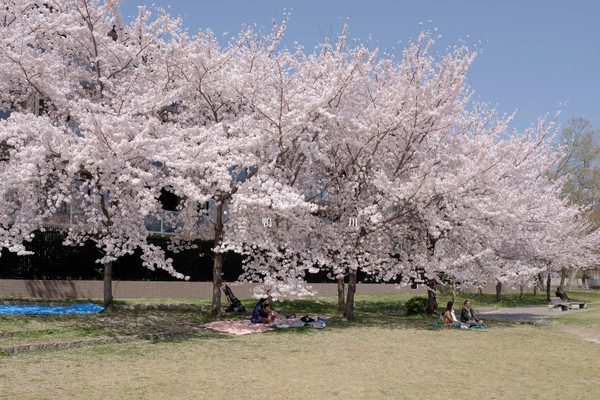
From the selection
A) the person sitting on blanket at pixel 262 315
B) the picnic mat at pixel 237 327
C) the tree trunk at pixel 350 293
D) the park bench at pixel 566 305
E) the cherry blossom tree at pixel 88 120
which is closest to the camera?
the cherry blossom tree at pixel 88 120

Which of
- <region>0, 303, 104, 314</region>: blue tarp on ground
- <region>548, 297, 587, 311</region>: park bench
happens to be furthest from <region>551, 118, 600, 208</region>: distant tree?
<region>0, 303, 104, 314</region>: blue tarp on ground

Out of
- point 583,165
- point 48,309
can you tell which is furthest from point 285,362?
point 583,165

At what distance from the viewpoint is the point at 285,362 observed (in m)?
12.0

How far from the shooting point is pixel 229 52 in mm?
18734

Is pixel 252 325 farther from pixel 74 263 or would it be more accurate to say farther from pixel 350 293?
pixel 74 263

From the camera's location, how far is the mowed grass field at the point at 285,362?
9.36 m

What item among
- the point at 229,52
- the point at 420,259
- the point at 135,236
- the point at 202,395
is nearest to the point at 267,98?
the point at 229,52

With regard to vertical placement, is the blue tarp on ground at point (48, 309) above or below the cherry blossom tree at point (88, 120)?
below

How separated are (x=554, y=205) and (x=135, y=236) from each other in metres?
18.9

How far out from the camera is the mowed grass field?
936 centimetres

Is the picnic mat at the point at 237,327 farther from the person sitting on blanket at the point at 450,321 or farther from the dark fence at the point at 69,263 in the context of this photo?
the person sitting on blanket at the point at 450,321

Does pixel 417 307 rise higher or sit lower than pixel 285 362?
lower

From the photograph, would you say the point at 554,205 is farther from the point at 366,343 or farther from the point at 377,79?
the point at 366,343

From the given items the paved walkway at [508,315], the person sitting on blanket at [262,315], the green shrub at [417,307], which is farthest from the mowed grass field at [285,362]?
the paved walkway at [508,315]
